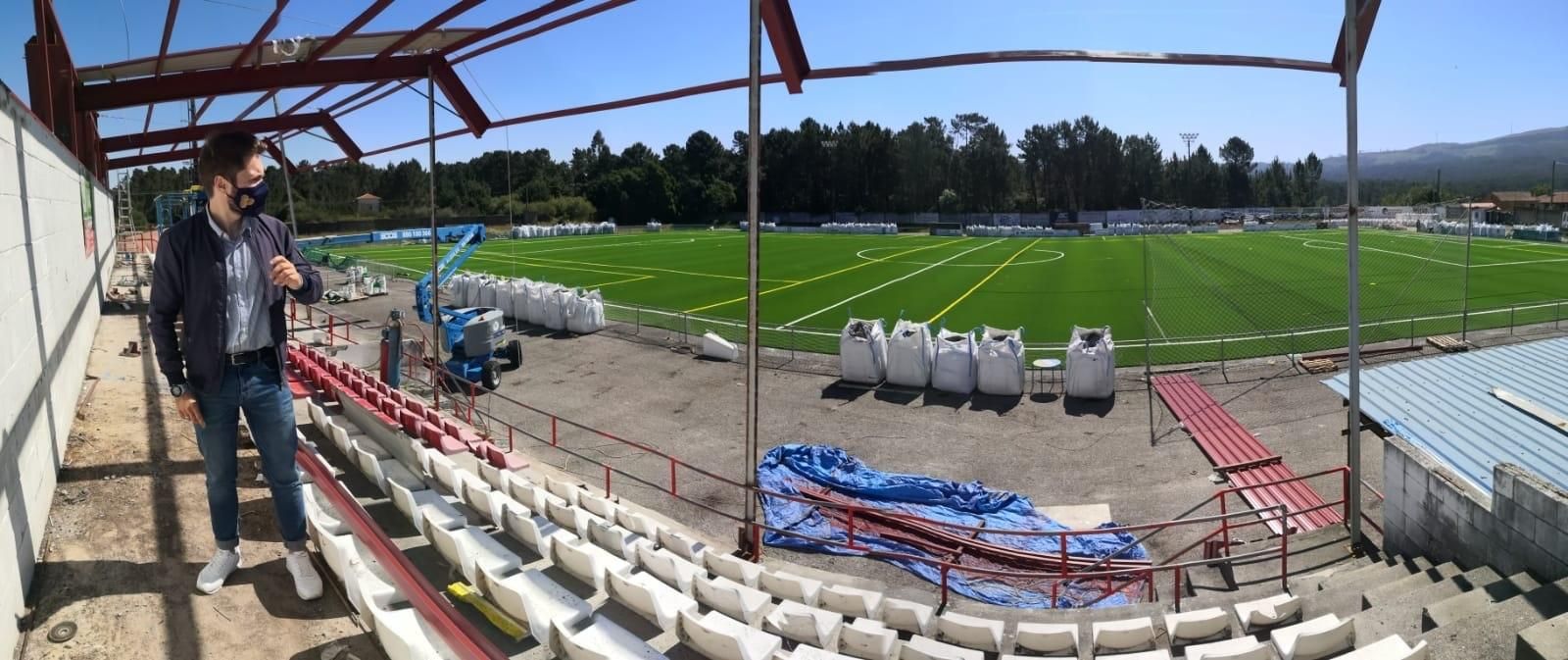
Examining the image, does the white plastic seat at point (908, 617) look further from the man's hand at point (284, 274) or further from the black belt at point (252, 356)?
the man's hand at point (284, 274)

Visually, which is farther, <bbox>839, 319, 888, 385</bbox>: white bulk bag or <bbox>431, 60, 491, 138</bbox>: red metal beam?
<bbox>839, 319, 888, 385</bbox>: white bulk bag

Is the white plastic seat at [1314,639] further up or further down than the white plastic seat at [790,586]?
further up

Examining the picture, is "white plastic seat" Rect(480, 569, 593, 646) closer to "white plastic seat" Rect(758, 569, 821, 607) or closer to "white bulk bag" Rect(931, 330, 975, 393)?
"white plastic seat" Rect(758, 569, 821, 607)

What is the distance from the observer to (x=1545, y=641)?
4453mm

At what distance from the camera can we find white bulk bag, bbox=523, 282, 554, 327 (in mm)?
28984

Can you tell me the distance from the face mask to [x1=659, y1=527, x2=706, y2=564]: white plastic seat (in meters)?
5.32

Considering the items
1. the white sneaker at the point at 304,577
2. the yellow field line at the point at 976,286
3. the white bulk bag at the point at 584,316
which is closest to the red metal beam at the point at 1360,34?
the white sneaker at the point at 304,577

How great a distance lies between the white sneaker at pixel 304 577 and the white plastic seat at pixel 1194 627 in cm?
634

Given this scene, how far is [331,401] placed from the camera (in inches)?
423

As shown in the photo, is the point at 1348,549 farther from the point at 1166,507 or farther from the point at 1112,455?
the point at 1112,455

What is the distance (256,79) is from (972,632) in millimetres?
12102

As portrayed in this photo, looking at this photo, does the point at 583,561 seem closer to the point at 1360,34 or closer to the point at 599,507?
the point at 599,507

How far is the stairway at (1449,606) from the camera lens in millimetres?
5090

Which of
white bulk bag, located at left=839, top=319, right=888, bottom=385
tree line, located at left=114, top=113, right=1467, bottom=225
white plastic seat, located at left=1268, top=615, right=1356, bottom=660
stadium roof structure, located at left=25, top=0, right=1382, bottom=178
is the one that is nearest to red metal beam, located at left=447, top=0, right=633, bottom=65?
stadium roof structure, located at left=25, top=0, right=1382, bottom=178
